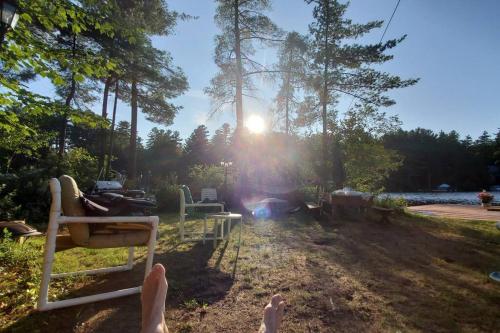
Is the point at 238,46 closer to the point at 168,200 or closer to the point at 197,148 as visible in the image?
the point at 168,200

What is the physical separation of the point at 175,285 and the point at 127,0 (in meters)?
12.1

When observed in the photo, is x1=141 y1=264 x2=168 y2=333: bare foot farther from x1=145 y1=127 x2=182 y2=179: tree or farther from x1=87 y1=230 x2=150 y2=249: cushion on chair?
x1=145 y1=127 x2=182 y2=179: tree

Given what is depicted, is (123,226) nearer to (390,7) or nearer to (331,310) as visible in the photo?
(331,310)

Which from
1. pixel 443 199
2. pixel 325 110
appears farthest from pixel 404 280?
pixel 443 199

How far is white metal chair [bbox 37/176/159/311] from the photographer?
6.59 feet

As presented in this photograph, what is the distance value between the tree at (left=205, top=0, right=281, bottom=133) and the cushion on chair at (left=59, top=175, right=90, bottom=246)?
1031 centimetres

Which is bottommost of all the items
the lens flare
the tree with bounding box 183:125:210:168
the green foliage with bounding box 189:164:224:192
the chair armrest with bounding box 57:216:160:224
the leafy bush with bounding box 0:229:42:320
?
the leafy bush with bounding box 0:229:42:320

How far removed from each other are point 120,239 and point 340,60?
42.6 feet

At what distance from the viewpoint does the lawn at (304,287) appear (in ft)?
7.04

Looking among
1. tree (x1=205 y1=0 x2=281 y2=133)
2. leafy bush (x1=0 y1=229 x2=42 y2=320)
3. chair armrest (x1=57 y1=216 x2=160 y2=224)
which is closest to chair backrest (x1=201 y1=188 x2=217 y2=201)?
leafy bush (x1=0 y1=229 x2=42 y2=320)

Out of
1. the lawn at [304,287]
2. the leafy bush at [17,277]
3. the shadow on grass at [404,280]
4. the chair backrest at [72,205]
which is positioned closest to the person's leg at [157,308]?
Result: the lawn at [304,287]

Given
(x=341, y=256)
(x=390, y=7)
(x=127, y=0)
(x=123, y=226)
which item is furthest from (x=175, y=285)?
(x=127, y=0)

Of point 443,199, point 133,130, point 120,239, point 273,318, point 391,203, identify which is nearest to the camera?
point 273,318

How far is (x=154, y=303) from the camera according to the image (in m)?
1.26
